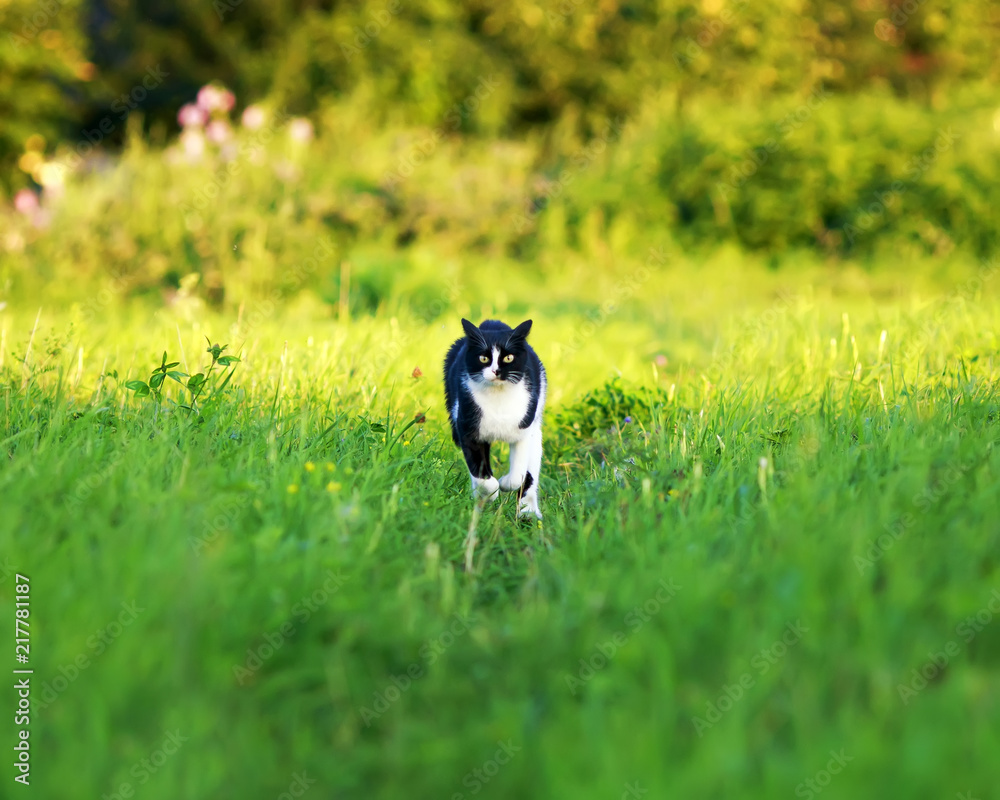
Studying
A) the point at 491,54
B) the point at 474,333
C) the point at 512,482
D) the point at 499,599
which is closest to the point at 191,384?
the point at 474,333

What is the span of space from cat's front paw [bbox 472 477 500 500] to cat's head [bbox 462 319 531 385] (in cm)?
41

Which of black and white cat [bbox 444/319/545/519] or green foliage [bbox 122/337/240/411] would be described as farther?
black and white cat [bbox 444/319/545/519]

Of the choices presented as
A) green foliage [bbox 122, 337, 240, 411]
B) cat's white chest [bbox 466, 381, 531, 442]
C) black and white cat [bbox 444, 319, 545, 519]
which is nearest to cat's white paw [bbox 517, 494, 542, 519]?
black and white cat [bbox 444, 319, 545, 519]

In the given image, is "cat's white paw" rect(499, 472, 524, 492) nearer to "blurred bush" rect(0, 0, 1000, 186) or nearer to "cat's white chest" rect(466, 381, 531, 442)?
"cat's white chest" rect(466, 381, 531, 442)

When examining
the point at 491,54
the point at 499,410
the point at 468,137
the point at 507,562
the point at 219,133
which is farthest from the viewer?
the point at 491,54

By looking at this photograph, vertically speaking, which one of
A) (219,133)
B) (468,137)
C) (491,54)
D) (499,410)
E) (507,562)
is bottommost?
(507,562)

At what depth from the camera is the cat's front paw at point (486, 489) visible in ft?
12.1

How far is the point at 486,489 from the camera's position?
145 inches

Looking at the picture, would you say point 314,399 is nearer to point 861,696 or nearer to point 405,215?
point 861,696

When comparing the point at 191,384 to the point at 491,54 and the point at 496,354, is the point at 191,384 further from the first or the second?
the point at 491,54

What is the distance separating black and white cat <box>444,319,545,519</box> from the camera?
12.2ft

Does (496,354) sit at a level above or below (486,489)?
above

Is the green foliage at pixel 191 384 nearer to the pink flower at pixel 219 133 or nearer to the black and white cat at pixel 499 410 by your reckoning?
the black and white cat at pixel 499 410

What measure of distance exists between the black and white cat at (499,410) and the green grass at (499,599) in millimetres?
129
